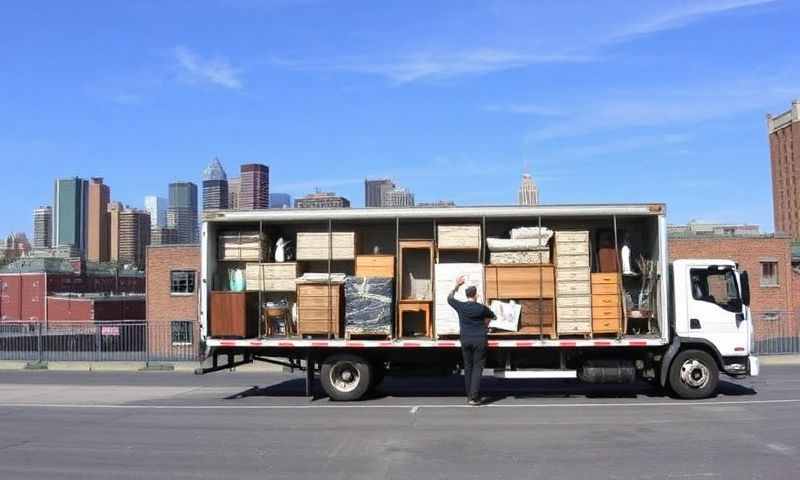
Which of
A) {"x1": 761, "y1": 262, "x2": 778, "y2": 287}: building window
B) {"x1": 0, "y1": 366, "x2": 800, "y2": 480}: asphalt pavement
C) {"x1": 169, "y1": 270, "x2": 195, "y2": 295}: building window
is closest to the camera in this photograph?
{"x1": 0, "y1": 366, "x2": 800, "y2": 480}: asphalt pavement

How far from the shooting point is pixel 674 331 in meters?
13.1

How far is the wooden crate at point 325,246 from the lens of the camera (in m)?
14.0

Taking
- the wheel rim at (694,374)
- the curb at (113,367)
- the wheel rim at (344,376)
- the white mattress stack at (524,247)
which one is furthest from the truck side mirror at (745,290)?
the curb at (113,367)

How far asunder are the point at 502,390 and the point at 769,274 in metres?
26.8

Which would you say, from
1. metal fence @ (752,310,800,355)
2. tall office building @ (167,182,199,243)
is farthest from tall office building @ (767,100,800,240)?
metal fence @ (752,310,800,355)

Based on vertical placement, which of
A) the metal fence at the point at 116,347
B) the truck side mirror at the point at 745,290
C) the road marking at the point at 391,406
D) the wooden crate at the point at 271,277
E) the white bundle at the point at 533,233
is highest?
the white bundle at the point at 533,233

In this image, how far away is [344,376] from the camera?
13.5 meters

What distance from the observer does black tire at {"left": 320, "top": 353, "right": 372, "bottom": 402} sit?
43.9ft

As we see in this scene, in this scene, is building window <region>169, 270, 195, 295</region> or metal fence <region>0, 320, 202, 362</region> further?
building window <region>169, 270, 195, 295</region>

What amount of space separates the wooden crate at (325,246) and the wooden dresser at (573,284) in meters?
3.69

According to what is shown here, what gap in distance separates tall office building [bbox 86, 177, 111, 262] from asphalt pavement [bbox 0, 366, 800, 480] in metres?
164

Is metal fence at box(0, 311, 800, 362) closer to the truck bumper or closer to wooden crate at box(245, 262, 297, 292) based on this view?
wooden crate at box(245, 262, 297, 292)

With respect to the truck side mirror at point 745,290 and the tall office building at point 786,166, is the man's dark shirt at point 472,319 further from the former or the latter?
the tall office building at point 786,166

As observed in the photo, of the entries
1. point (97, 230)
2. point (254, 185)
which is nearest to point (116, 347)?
point (254, 185)
